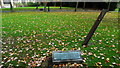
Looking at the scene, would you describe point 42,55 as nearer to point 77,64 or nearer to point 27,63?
point 27,63

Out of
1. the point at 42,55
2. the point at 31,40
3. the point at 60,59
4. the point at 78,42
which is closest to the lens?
the point at 60,59

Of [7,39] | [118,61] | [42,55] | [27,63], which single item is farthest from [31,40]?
[118,61]

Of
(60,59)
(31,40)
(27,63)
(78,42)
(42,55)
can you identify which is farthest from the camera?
(31,40)

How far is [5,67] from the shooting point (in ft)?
14.4

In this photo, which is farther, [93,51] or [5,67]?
[93,51]

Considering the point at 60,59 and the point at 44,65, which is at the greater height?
the point at 60,59

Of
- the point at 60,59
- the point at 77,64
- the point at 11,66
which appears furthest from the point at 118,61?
the point at 11,66

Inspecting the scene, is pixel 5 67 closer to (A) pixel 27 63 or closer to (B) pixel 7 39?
(A) pixel 27 63

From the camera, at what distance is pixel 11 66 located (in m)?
4.42

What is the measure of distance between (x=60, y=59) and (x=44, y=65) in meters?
0.67

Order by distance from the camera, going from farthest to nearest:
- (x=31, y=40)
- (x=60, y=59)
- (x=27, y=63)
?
(x=31, y=40) → (x=27, y=63) → (x=60, y=59)

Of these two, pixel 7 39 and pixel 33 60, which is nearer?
pixel 33 60

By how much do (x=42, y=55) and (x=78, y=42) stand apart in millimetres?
2432

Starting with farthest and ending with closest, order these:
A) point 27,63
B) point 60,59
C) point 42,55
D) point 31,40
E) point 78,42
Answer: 1. point 31,40
2. point 78,42
3. point 42,55
4. point 27,63
5. point 60,59
